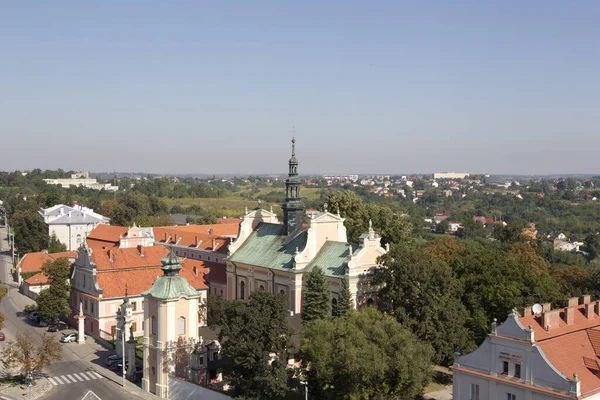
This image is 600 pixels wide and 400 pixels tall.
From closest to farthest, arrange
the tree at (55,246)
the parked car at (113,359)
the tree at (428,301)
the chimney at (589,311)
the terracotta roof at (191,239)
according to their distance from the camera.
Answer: the chimney at (589,311)
the tree at (428,301)
the parked car at (113,359)
the terracotta roof at (191,239)
the tree at (55,246)

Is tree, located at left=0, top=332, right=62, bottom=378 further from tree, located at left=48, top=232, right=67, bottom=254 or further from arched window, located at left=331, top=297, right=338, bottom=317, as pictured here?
tree, located at left=48, top=232, right=67, bottom=254

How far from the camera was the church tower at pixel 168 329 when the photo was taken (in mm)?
42750

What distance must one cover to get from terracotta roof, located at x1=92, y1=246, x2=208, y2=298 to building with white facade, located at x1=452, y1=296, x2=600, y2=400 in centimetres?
3344

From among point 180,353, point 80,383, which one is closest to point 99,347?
point 80,383

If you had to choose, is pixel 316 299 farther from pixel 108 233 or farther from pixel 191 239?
pixel 108 233

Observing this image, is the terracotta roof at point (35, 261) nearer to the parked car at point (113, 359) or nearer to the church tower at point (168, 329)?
the parked car at point (113, 359)

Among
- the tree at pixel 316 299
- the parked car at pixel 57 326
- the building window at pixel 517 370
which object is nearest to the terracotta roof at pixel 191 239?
the parked car at pixel 57 326

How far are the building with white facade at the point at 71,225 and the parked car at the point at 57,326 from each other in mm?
45930

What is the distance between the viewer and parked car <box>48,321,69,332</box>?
59.9 meters

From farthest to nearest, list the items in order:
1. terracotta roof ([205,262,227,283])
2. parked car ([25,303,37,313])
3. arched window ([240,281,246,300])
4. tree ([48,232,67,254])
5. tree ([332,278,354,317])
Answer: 1. tree ([48,232,67,254])
2. parked car ([25,303,37,313])
3. terracotta roof ([205,262,227,283])
4. arched window ([240,281,246,300])
5. tree ([332,278,354,317])

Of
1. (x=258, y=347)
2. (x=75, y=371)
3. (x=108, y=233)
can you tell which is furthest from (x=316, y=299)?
(x=108, y=233)

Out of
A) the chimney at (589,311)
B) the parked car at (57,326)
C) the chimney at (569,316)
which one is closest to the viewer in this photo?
the chimney at (569,316)

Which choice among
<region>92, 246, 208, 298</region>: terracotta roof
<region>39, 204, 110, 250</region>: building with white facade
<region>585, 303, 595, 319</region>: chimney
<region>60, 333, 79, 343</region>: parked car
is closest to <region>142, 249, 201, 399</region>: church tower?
<region>60, 333, 79, 343</region>: parked car

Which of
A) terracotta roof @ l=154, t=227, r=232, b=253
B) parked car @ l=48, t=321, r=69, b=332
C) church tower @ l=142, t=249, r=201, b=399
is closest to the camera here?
church tower @ l=142, t=249, r=201, b=399
